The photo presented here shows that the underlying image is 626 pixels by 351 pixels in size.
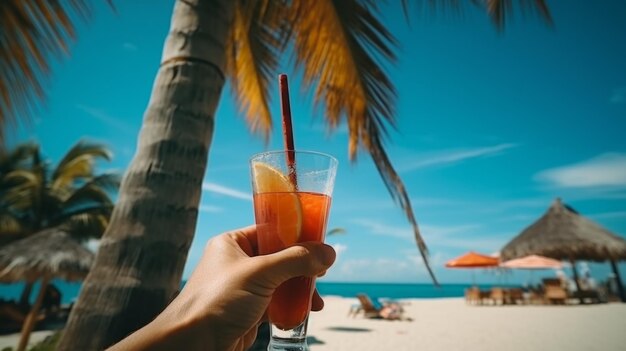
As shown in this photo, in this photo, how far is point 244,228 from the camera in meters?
1.41

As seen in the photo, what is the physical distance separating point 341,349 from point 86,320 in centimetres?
634

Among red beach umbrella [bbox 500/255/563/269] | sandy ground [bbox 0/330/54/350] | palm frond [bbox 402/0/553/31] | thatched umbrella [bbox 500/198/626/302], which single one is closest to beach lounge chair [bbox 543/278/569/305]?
red beach umbrella [bbox 500/255/563/269]

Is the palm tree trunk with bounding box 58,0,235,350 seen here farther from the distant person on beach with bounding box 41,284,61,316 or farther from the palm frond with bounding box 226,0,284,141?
the distant person on beach with bounding box 41,284,61,316

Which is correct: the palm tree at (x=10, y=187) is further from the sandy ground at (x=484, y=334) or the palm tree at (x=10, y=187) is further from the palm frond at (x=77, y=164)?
the sandy ground at (x=484, y=334)

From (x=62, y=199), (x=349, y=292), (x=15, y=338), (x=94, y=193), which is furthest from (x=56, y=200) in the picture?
(x=349, y=292)

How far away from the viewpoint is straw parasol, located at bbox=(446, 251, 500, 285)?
18.5 m

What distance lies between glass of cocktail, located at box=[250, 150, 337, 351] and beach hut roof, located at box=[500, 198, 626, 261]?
67.8 ft

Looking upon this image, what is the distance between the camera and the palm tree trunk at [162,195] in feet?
5.05

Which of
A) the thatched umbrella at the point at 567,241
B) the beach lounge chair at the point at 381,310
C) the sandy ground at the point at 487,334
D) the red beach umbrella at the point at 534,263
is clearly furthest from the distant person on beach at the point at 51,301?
the thatched umbrella at the point at 567,241

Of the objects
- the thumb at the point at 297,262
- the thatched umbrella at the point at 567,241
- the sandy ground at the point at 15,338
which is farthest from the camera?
the thatched umbrella at the point at 567,241

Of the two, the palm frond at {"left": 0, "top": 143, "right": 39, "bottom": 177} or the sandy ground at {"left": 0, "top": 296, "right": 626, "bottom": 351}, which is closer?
the sandy ground at {"left": 0, "top": 296, "right": 626, "bottom": 351}

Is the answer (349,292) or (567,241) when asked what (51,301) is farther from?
(349,292)

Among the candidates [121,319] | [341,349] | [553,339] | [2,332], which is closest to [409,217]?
[121,319]

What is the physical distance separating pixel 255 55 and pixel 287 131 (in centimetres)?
349
